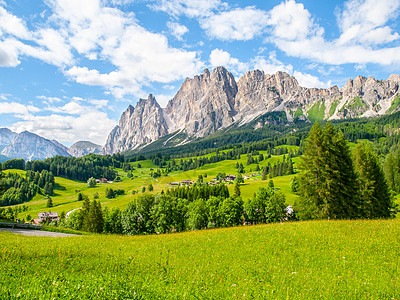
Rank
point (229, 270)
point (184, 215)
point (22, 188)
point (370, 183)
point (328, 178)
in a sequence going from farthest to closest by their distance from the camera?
point (22, 188)
point (184, 215)
point (370, 183)
point (328, 178)
point (229, 270)

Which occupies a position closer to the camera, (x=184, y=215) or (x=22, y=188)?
Answer: (x=184, y=215)

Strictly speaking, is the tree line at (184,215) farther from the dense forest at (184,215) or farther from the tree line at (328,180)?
the tree line at (328,180)

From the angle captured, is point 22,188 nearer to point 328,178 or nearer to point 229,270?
point 328,178

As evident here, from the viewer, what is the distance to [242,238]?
17344 millimetres

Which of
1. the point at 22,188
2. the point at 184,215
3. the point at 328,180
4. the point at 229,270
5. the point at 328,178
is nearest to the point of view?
the point at 229,270

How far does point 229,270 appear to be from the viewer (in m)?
10.6

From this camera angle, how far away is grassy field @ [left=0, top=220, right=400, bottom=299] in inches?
275

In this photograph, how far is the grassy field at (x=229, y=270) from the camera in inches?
275

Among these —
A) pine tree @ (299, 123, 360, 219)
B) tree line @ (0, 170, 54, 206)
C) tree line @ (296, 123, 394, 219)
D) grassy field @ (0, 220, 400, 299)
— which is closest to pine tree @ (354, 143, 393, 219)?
tree line @ (296, 123, 394, 219)

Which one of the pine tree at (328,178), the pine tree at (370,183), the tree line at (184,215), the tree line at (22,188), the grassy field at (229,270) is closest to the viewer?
the grassy field at (229,270)

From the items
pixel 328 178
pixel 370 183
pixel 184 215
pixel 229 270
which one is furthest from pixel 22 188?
pixel 370 183

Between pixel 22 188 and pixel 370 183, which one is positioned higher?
pixel 370 183

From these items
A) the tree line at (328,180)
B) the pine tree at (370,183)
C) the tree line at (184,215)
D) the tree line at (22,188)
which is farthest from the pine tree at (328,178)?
the tree line at (22,188)

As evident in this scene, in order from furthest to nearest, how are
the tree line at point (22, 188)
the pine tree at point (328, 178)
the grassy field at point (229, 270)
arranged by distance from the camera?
the tree line at point (22, 188) < the pine tree at point (328, 178) < the grassy field at point (229, 270)
